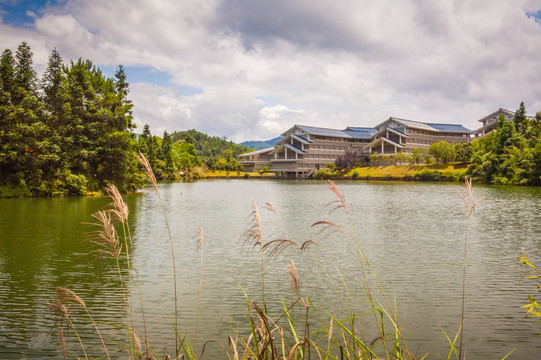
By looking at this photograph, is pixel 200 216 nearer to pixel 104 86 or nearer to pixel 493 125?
pixel 104 86

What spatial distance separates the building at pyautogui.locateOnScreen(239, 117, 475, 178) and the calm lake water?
244 feet

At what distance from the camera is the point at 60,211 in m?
24.4

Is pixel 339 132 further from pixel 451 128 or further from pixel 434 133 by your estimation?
pixel 451 128

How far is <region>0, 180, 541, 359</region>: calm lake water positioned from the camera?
6.79 m

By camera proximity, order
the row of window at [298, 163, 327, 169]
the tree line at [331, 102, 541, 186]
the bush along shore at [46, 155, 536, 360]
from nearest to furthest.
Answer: the bush along shore at [46, 155, 536, 360] → the tree line at [331, 102, 541, 186] → the row of window at [298, 163, 327, 169]

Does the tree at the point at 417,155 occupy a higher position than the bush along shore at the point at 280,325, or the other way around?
the tree at the point at 417,155

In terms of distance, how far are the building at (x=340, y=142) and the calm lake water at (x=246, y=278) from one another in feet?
244

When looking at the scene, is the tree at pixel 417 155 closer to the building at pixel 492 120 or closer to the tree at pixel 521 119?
the tree at pixel 521 119

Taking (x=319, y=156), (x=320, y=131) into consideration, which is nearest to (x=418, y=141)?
(x=320, y=131)

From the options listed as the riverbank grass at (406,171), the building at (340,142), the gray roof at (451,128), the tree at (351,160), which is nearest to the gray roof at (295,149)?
the building at (340,142)

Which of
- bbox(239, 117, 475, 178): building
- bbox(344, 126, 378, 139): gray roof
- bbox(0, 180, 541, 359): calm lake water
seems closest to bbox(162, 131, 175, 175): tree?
bbox(239, 117, 475, 178): building

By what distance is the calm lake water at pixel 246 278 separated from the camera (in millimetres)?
6793

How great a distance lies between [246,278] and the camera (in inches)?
409

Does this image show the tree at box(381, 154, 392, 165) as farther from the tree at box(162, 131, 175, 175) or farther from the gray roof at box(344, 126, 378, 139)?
the tree at box(162, 131, 175, 175)
